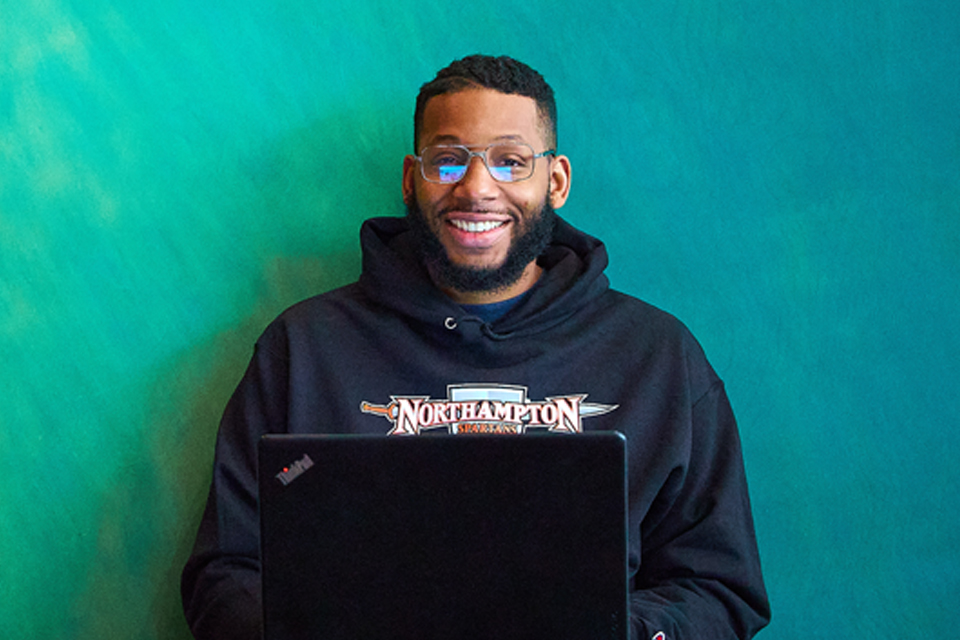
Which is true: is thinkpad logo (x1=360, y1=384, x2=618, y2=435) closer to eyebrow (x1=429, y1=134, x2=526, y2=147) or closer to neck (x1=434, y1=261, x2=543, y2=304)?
neck (x1=434, y1=261, x2=543, y2=304)

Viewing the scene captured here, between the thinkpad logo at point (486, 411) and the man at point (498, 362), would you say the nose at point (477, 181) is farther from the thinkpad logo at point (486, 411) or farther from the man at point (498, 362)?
the thinkpad logo at point (486, 411)

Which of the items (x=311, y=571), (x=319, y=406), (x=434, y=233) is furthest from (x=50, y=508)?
(x=311, y=571)

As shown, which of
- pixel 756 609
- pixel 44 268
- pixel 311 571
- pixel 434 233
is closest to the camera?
pixel 311 571

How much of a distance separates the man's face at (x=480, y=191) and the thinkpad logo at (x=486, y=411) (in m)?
0.22

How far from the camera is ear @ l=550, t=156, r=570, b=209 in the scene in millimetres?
1523

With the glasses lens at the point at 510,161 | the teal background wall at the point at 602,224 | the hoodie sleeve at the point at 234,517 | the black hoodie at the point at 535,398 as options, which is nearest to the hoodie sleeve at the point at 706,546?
the black hoodie at the point at 535,398

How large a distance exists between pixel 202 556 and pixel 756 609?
881 millimetres

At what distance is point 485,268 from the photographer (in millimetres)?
1468

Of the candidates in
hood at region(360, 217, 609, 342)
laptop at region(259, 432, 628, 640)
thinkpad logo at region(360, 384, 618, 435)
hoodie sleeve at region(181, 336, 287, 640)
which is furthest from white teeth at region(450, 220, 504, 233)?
laptop at region(259, 432, 628, 640)

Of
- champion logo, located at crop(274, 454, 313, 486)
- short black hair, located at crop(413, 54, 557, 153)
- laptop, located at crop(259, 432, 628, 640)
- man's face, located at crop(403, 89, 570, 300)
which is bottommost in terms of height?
laptop, located at crop(259, 432, 628, 640)

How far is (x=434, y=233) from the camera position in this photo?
1457mm

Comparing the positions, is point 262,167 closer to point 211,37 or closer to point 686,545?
point 211,37

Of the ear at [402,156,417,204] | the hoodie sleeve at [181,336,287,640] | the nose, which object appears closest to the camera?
the hoodie sleeve at [181,336,287,640]

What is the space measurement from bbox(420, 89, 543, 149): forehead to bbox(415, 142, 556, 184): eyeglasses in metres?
0.01
